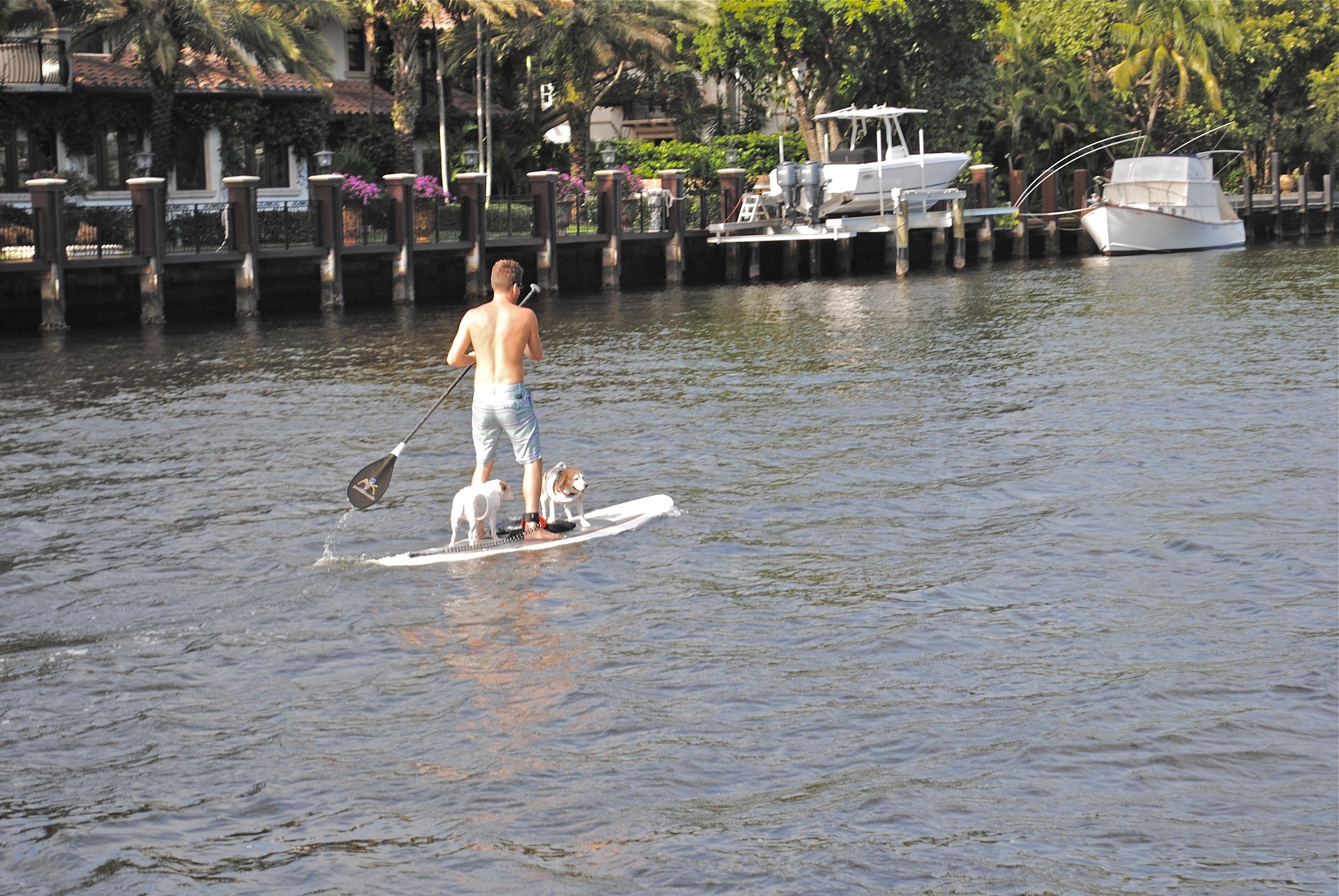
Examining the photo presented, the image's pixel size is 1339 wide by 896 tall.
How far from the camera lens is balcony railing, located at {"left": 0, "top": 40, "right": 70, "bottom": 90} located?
3906 centimetres

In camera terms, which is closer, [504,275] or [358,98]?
[504,275]

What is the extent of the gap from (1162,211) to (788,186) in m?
14.7

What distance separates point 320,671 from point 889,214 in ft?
124

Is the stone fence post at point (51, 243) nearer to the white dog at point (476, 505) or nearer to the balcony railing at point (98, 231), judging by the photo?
the balcony railing at point (98, 231)

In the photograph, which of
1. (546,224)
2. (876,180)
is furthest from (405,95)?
(876,180)

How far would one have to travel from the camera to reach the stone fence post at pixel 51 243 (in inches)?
1172

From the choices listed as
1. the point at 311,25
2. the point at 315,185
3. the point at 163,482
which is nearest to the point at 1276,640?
the point at 163,482

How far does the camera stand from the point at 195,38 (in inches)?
1561

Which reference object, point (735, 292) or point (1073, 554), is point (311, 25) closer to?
point (735, 292)

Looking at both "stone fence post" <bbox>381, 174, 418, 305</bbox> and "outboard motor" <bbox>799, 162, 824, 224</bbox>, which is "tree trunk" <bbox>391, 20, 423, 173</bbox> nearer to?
"stone fence post" <bbox>381, 174, 418, 305</bbox>

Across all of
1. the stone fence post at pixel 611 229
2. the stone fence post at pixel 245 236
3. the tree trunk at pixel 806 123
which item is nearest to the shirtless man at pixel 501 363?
the stone fence post at pixel 245 236

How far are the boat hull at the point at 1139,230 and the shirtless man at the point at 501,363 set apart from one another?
1633 inches

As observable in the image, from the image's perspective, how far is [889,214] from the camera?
45.7 meters

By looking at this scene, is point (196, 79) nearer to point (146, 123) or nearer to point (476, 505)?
point (146, 123)
